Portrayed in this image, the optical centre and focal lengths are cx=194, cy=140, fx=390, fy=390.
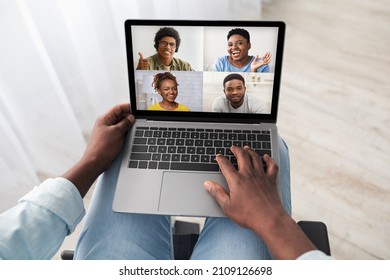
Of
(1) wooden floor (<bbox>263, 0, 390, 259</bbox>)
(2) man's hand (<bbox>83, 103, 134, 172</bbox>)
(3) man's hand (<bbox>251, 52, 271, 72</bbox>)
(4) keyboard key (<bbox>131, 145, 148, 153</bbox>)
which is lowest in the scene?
(1) wooden floor (<bbox>263, 0, 390, 259</bbox>)

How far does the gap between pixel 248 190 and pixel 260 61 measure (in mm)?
316

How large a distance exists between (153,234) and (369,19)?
191 cm

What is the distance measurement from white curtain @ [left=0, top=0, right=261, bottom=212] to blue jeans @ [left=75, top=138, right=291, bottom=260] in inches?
21.5

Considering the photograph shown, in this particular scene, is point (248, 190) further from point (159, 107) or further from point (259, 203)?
point (159, 107)

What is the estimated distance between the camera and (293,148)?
1639 mm

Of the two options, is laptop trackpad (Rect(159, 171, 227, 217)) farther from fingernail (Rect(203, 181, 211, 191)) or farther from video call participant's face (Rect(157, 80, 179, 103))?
video call participant's face (Rect(157, 80, 179, 103))

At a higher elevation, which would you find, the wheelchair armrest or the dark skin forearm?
the dark skin forearm

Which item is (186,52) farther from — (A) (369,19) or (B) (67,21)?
(A) (369,19)

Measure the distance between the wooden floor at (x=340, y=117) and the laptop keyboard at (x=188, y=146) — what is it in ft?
1.92

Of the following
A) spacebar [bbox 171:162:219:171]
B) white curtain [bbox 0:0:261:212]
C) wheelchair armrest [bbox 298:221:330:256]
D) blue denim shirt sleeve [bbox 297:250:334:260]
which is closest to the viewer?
blue denim shirt sleeve [bbox 297:250:334:260]

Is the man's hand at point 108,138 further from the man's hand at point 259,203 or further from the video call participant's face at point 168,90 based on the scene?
the man's hand at point 259,203

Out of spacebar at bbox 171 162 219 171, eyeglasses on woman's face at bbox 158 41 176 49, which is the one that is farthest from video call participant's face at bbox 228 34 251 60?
spacebar at bbox 171 162 219 171

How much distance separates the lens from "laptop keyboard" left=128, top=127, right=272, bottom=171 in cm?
95
